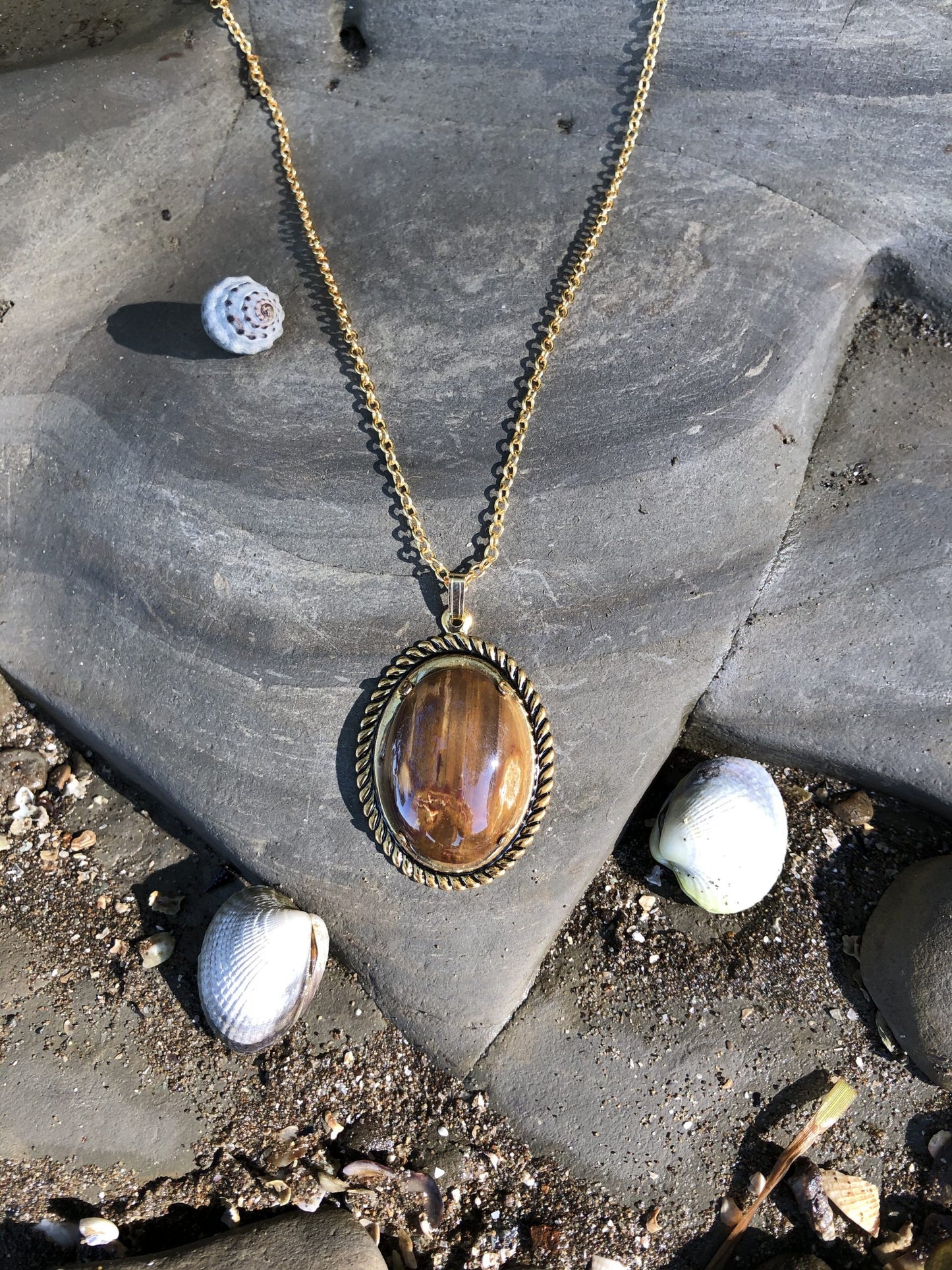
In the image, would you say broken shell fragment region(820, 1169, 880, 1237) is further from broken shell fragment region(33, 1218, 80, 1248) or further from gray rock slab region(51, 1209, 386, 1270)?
broken shell fragment region(33, 1218, 80, 1248)

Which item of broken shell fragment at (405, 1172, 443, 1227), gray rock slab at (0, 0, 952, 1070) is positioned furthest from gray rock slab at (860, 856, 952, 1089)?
broken shell fragment at (405, 1172, 443, 1227)

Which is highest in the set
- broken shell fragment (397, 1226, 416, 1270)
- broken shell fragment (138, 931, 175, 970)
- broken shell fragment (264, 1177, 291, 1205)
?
broken shell fragment (138, 931, 175, 970)

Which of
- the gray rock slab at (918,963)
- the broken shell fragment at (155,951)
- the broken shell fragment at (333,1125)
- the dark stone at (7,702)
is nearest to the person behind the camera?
the gray rock slab at (918,963)

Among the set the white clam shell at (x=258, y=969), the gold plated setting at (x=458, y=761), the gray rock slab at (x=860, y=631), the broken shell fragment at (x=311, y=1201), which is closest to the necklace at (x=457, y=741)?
the gold plated setting at (x=458, y=761)

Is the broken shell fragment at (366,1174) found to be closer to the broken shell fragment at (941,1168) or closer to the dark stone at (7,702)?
the broken shell fragment at (941,1168)

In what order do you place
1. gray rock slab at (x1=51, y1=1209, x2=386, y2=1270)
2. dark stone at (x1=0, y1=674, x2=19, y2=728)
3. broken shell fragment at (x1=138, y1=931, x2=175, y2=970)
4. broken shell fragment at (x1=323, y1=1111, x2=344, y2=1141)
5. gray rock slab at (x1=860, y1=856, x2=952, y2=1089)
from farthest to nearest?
dark stone at (x1=0, y1=674, x2=19, y2=728) → broken shell fragment at (x1=138, y1=931, x2=175, y2=970) → broken shell fragment at (x1=323, y1=1111, x2=344, y2=1141) → gray rock slab at (x1=860, y1=856, x2=952, y2=1089) → gray rock slab at (x1=51, y1=1209, x2=386, y2=1270)

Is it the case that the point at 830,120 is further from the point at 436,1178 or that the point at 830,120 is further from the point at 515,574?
the point at 436,1178
